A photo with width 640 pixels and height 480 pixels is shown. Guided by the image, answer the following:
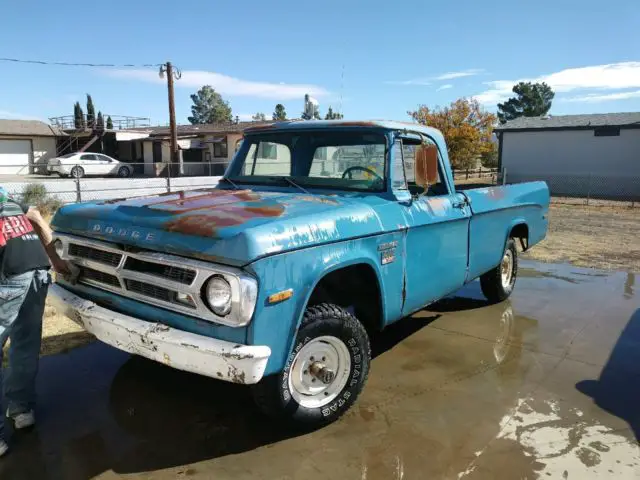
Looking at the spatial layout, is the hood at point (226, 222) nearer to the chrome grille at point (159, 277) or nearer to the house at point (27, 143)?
the chrome grille at point (159, 277)

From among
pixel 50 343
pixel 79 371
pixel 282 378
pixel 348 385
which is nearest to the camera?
pixel 282 378

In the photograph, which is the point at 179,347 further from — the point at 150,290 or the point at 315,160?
the point at 315,160

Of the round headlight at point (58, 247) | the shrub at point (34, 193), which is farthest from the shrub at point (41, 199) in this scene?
the round headlight at point (58, 247)

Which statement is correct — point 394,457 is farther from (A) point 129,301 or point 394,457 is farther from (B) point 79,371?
(B) point 79,371

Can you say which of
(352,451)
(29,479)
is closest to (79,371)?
(29,479)

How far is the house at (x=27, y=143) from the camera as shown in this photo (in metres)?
38.6

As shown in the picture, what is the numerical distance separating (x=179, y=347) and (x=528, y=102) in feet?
257

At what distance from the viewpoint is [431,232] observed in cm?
413

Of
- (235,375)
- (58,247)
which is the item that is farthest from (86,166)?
(235,375)

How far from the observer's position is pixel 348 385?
343 centimetres

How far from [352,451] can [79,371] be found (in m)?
2.41

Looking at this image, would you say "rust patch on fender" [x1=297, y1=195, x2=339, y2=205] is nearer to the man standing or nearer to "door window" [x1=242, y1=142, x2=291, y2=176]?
"door window" [x1=242, y1=142, x2=291, y2=176]

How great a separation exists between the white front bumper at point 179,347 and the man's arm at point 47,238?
1.52 ft

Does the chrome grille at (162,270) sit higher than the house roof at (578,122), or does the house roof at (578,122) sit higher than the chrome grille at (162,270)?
the house roof at (578,122)
